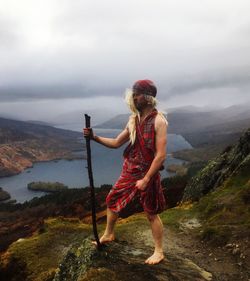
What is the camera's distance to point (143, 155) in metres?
9.20

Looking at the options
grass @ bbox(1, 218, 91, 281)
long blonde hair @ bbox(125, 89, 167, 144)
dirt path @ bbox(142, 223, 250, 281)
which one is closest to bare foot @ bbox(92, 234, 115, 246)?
dirt path @ bbox(142, 223, 250, 281)

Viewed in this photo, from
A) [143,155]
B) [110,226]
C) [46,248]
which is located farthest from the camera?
[46,248]

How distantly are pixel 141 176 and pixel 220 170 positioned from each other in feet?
66.3

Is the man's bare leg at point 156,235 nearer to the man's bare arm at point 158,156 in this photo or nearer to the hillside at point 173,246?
the hillside at point 173,246

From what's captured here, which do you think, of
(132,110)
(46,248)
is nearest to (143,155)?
(132,110)

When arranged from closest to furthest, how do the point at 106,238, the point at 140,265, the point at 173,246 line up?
the point at 140,265 → the point at 106,238 → the point at 173,246

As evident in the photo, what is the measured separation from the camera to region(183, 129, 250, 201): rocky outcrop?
87.2 ft

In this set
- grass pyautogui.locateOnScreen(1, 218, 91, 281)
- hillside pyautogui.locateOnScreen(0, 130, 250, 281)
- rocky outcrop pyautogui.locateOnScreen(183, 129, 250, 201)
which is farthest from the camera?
rocky outcrop pyautogui.locateOnScreen(183, 129, 250, 201)

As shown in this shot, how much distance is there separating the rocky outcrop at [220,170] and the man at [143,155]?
643 inches

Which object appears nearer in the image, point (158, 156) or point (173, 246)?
point (158, 156)

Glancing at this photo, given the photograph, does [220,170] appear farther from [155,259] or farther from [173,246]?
[155,259]

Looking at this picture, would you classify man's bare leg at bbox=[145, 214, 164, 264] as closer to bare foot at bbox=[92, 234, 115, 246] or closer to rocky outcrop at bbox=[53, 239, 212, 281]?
rocky outcrop at bbox=[53, 239, 212, 281]

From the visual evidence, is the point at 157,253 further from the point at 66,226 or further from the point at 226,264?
the point at 66,226

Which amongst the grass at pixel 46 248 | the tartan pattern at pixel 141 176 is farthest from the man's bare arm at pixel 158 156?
the grass at pixel 46 248
